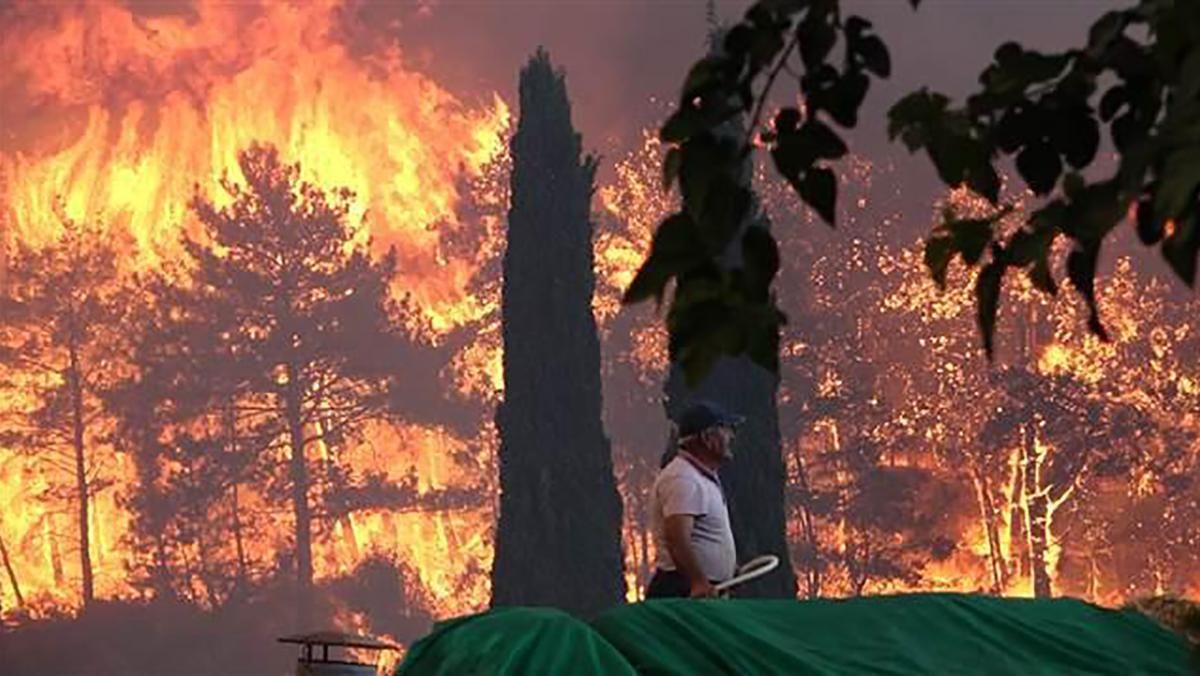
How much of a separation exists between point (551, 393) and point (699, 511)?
19.6m

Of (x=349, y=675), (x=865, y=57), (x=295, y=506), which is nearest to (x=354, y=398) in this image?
(x=295, y=506)

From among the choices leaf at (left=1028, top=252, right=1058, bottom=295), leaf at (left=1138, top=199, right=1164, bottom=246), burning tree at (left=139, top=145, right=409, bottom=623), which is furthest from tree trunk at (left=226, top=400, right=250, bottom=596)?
leaf at (left=1138, top=199, right=1164, bottom=246)

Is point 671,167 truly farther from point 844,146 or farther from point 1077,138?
point 1077,138

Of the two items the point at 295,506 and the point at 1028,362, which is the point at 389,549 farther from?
the point at 1028,362

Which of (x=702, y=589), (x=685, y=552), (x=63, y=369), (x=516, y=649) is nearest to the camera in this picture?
(x=516, y=649)

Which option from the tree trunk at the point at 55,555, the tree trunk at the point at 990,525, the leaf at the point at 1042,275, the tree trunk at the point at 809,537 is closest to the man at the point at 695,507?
the leaf at the point at 1042,275

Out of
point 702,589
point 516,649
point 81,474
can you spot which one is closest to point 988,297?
point 516,649

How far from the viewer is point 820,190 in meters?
2.43

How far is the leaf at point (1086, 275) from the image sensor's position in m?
2.38

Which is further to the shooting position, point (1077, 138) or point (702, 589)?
point (702, 589)

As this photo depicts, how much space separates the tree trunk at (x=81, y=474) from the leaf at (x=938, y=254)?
39.3 m

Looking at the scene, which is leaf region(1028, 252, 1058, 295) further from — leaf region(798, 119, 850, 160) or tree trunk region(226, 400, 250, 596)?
tree trunk region(226, 400, 250, 596)

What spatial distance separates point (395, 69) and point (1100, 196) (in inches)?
1781

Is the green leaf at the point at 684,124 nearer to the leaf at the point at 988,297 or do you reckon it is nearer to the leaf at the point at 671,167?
the leaf at the point at 671,167
